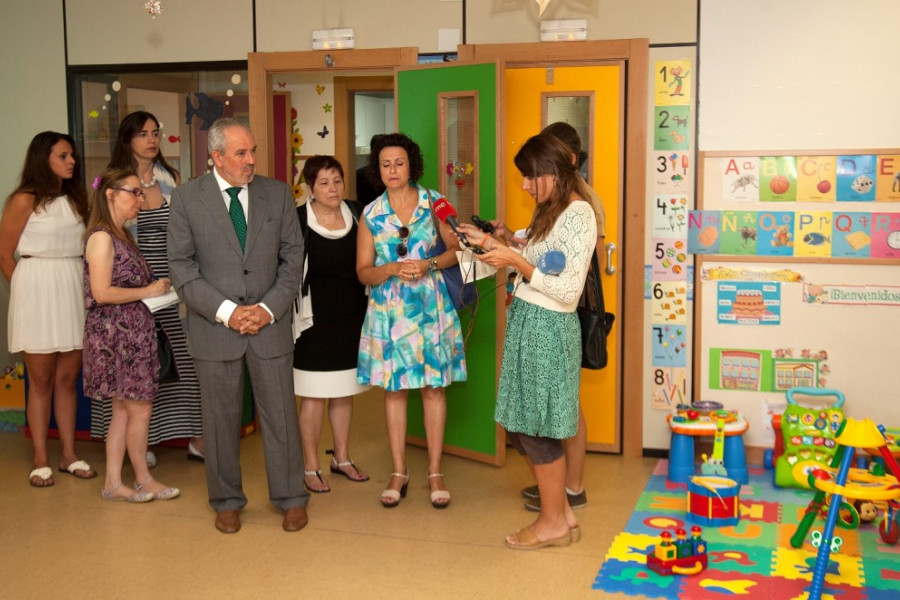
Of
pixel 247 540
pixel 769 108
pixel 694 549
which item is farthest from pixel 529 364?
pixel 769 108

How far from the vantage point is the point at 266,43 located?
5.61 metres

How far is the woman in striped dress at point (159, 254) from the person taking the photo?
475 cm

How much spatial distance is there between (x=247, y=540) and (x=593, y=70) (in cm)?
287

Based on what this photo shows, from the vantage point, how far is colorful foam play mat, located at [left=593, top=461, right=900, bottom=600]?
351cm

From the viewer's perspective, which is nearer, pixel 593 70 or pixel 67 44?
pixel 593 70

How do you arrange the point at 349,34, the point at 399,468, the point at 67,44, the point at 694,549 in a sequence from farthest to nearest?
the point at 67,44, the point at 349,34, the point at 399,468, the point at 694,549

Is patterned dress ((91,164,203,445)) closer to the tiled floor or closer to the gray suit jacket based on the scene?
the tiled floor

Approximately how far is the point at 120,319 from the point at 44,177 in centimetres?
98

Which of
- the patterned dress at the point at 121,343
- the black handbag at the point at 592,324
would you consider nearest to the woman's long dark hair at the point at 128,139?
the patterned dress at the point at 121,343

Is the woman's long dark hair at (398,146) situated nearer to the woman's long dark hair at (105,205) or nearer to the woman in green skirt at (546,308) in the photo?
the woman in green skirt at (546,308)

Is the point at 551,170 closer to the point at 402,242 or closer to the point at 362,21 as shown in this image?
the point at 402,242

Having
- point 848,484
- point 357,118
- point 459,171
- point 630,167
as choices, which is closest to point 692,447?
point 848,484

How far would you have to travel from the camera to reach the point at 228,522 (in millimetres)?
4172

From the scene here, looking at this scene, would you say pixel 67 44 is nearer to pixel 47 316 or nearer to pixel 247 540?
pixel 47 316
